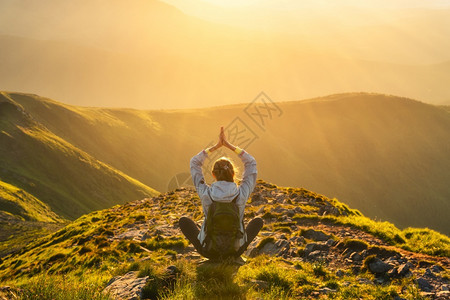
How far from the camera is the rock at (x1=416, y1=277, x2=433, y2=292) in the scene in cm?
714

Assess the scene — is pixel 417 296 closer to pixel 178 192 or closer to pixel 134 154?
pixel 178 192

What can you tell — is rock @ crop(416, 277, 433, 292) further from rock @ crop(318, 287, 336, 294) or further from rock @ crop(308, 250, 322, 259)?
rock @ crop(308, 250, 322, 259)

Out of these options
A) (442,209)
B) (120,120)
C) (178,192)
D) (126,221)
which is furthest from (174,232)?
(120,120)

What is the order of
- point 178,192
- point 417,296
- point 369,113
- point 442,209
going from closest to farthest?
point 417,296 < point 178,192 < point 442,209 < point 369,113

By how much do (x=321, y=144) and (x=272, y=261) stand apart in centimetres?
13093

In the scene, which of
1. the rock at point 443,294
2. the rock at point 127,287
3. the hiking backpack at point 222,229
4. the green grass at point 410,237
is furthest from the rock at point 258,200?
the rock at point 127,287

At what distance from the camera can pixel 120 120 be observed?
13788 cm

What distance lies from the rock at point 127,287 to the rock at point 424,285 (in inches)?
251

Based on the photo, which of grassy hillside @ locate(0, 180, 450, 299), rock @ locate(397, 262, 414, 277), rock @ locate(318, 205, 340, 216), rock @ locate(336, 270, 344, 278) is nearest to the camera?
grassy hillside @ locate(0, 180, 450, 299)

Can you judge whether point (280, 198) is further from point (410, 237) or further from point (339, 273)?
point (339, 273)

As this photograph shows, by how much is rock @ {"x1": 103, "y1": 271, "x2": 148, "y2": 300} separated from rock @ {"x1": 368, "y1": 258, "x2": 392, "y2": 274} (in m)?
6.16

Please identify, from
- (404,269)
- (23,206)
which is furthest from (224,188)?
(23,206)

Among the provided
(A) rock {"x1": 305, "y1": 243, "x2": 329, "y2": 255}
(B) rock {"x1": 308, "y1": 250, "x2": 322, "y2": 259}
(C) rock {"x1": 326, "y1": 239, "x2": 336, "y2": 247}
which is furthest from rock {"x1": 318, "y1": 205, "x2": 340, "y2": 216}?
(B) rock {"x1": 308, "y1": 250, "x2": 322, "y2": 259}

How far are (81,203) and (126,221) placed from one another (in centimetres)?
5896
